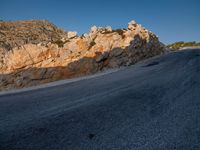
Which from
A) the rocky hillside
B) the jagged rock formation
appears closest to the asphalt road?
the jagged rock formation

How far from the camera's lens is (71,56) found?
24000 millimetres

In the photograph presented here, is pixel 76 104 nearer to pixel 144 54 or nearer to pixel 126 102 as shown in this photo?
pixel 126 102

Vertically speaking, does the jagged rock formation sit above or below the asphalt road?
above

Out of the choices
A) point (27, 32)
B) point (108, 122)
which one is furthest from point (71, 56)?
point (27, 32)

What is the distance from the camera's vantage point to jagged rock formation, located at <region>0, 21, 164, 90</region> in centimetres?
2189

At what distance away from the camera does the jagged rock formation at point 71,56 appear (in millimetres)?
21891

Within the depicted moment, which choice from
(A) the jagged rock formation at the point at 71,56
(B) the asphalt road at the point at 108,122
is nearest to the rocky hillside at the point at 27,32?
(A) the jagged rock formation at the point at 71,56

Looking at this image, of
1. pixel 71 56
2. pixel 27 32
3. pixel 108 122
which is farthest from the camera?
pixel 27 32

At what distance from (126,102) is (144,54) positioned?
22.0 meters

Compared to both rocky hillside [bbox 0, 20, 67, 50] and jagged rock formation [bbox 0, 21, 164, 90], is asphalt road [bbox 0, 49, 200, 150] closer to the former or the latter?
jagged rock formation [bbox 0, 21, 164, 90]

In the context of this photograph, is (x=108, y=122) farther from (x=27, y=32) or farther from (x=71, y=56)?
(x=27, y=32)

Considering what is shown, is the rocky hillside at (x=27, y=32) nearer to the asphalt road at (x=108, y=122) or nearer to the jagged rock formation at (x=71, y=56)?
the jagged rock formation at (x=71, y=56)

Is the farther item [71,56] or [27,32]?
[27,32]

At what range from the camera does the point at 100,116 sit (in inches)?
267
